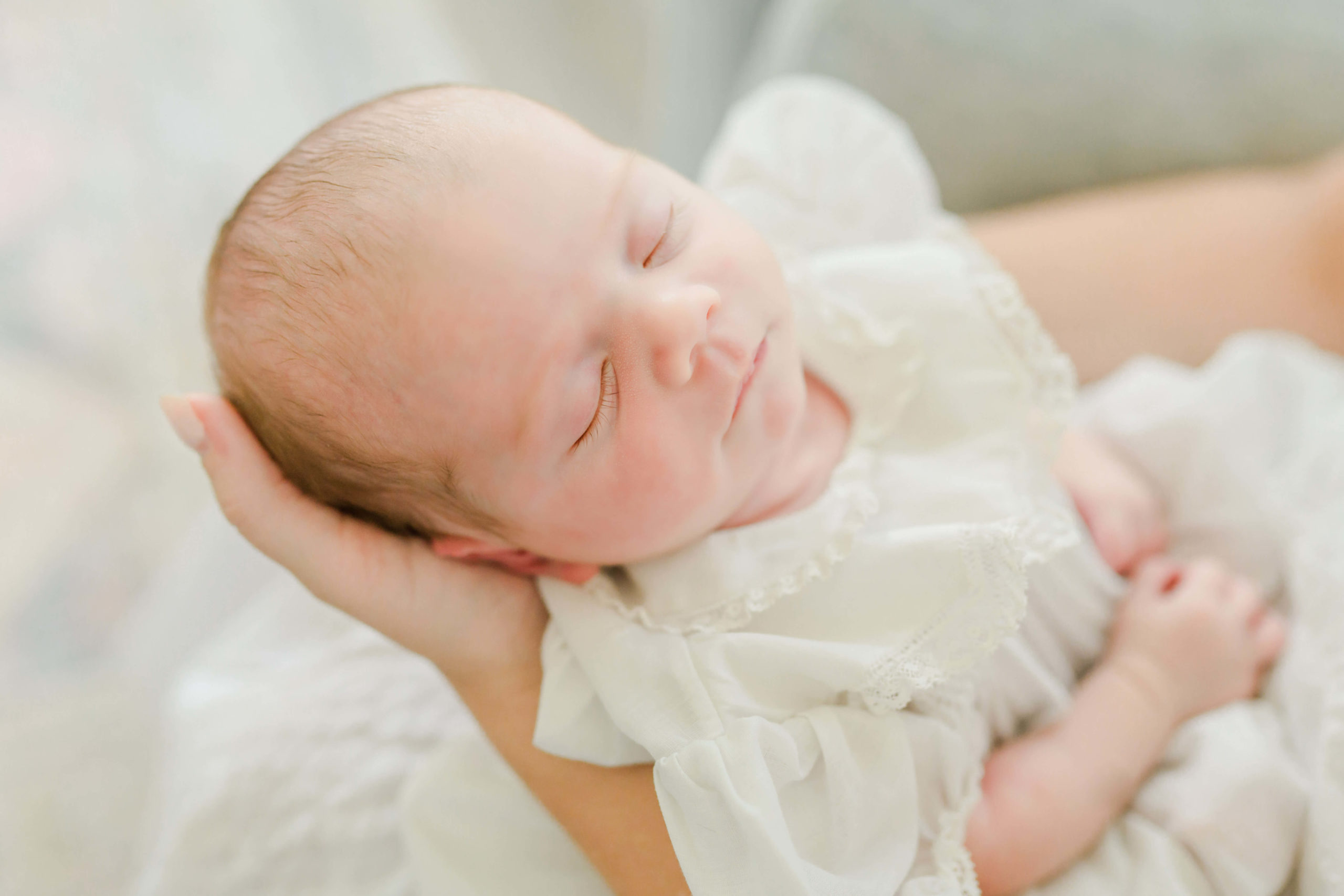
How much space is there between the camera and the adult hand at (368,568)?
2.69ft

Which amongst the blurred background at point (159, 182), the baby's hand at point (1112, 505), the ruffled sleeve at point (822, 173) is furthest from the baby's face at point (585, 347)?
the blurred background at point (159, 182)

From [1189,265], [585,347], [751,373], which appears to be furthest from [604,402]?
[1189,265]

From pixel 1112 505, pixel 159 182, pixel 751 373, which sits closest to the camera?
pixel 751 373

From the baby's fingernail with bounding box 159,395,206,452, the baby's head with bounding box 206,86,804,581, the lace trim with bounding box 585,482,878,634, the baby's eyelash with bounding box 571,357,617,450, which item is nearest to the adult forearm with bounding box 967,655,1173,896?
the lace trim with bounding box 585,482,878,634

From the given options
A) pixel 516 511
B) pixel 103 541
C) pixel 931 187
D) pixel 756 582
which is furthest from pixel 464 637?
pixel 931 187

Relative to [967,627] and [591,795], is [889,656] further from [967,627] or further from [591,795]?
[591,795]

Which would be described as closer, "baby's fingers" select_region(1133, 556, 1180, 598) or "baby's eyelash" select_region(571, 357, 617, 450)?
"baby's eyelash" select_region(571, 357, 617, 450)

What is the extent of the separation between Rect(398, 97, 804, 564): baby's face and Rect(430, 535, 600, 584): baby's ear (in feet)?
0.14

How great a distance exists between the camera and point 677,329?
73 cm

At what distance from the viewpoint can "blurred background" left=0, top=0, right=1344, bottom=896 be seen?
3.99 ft

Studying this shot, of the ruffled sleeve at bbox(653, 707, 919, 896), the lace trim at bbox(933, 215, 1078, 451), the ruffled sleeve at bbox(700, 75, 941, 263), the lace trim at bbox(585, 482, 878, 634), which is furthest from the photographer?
the ruffled sleeve at bbox(700, 75, 941, 263)

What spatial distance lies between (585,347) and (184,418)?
373mm

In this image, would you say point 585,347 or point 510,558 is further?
point 510,558

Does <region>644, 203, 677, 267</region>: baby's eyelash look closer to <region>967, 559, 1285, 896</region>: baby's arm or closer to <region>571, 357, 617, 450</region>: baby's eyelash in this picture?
<region>571, 357, 617, 450</region>: baby's eyelash
